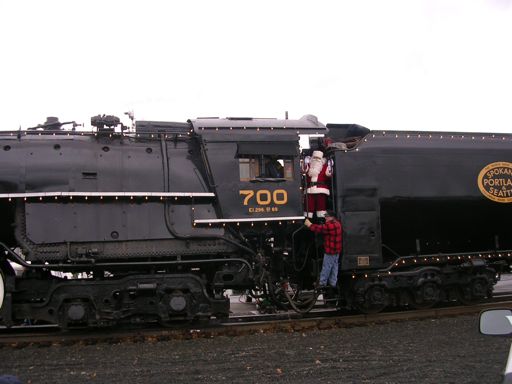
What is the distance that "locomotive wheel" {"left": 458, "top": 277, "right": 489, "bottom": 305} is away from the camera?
9224mm

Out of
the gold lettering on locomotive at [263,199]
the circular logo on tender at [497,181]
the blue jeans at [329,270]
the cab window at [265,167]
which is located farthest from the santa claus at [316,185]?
the circular logo on tender at [497,181]

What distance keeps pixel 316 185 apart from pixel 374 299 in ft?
7.58

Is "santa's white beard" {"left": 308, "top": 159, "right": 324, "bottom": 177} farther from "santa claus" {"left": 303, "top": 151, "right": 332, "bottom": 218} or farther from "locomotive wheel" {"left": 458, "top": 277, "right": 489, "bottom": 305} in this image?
"locomotive wheel" {"left": 458, "top": 277, "right": 489, "bottom": 305}

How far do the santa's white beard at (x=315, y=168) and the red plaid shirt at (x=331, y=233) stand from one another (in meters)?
0.91

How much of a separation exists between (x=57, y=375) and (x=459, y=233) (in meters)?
7.37

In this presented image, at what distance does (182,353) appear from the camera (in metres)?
6.43

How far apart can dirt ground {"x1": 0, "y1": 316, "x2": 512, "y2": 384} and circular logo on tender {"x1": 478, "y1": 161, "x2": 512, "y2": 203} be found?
2921mm

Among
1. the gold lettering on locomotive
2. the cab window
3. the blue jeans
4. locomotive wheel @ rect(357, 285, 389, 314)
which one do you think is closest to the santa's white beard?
the cab window

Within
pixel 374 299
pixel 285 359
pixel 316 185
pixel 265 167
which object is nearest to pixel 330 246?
pixel 316 185

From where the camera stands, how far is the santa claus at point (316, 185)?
8.49 meters

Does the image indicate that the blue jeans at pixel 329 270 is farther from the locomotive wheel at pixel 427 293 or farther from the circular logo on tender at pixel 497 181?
the circular logo on tender at pixel 497 181

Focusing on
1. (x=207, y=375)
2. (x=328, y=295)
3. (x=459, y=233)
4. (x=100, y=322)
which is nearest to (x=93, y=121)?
(x=100, y=322)

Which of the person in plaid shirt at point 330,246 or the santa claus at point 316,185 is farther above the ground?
the santa claus at point 316,185

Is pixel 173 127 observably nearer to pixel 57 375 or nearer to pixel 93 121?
pixel 93 121
